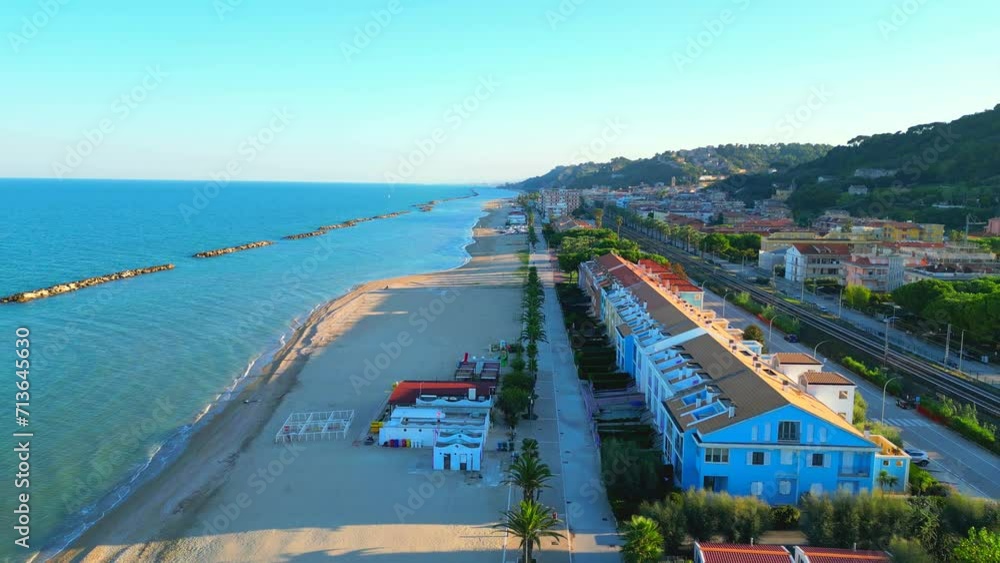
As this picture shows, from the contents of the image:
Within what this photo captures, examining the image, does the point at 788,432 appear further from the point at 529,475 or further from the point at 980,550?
the point at 529,475

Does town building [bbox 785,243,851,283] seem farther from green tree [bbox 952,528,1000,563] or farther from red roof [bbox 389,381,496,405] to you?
green tree [bbox 952,528,1000,563]

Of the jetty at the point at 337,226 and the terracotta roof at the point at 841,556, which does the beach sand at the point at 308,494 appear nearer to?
the terracotta roof at the point at 841,556

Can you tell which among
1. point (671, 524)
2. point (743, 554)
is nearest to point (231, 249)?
point (671, 524)

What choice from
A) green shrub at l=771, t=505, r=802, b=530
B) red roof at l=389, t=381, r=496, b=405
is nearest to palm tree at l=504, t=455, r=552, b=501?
green shrub at l=771, t=505, r=802, b=530

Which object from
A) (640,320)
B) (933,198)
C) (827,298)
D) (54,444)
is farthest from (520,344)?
(933,198)

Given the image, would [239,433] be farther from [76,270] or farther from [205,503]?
[76,270]
